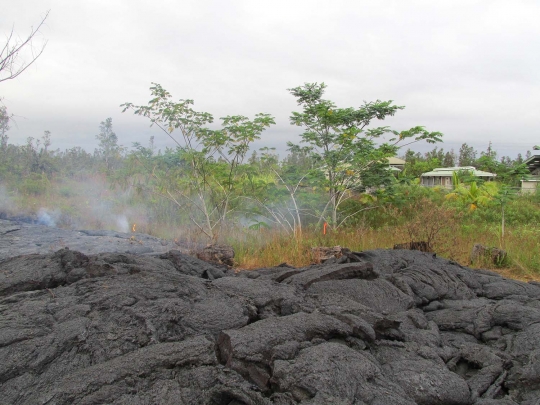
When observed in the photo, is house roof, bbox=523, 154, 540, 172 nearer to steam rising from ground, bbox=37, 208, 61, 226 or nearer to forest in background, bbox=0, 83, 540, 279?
forest in background, bbox=0, 83, 540, 279

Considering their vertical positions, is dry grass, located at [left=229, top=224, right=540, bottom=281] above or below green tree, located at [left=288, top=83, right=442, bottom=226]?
below

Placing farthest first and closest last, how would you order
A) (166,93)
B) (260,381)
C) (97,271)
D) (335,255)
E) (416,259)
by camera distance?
(166,93), (335,255), (416,259), (97,271), (260,381)

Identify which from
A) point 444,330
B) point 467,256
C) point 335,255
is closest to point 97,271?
point 444,330

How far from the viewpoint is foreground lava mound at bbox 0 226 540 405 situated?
219 cm

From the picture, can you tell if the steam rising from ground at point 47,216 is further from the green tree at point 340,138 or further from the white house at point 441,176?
the white house at point 441,176

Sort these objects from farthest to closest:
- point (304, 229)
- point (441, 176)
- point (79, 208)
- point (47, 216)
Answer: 1. point (441, 176)
2. point (79, 208)
3. point (47, 216)
4. point (304, 229)

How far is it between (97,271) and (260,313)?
1.49 m

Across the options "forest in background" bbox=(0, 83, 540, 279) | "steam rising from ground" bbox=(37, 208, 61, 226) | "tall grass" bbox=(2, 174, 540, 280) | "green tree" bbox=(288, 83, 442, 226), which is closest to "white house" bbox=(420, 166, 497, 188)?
"tall grass" bbox=(2, 174, 540, 280)

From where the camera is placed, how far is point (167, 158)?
8.82m

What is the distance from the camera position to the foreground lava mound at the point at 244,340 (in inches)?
86.1

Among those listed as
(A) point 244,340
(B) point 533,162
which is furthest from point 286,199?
(B) point 533,162

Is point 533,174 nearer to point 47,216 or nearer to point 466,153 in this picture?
point 466,153

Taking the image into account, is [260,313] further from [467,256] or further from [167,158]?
[167,158]

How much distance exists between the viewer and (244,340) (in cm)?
256
